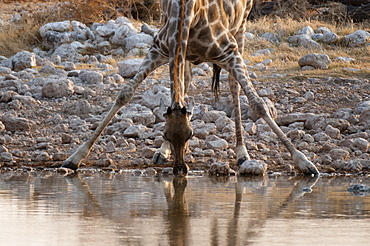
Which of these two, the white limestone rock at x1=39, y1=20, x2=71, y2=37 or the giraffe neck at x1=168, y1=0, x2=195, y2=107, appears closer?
the giraffe neck at x1=168, y1=0, x2=195, y2=107

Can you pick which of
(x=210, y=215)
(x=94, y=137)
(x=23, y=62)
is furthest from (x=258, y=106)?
(x=23, y=62)

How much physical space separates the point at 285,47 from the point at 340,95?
3894mm

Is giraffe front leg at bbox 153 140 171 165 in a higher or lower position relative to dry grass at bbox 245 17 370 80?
lower

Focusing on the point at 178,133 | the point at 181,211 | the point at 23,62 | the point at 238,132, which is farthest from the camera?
the point at 23,62

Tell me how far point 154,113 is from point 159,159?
5.80 feet

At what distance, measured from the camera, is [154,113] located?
8.60 meters

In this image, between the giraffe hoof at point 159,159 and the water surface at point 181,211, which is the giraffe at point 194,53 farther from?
the water surface at point 181,211

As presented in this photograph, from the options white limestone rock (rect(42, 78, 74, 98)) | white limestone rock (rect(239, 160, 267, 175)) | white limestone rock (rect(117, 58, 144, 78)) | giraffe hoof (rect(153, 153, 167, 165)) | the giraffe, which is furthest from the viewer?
white limestone rock (rect(117, 58, 144, 78))

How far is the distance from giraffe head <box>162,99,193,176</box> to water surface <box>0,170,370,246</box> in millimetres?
176

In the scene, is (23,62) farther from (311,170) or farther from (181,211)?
(181,211)

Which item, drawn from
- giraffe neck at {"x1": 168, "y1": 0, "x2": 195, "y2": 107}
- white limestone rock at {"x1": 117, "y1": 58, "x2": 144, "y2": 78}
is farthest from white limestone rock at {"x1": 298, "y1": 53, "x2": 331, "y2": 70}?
giraffe neck at {"x1": 168, "y1": 0, "x2": 195, "y2": 107}

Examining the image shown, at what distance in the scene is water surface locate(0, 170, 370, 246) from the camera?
10.2 ft

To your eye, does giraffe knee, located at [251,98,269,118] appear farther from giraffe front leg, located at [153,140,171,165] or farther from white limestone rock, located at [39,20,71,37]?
white limestone rock, located at [39,20,71,37]

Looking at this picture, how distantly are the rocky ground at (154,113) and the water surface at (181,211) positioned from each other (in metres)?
1.10
